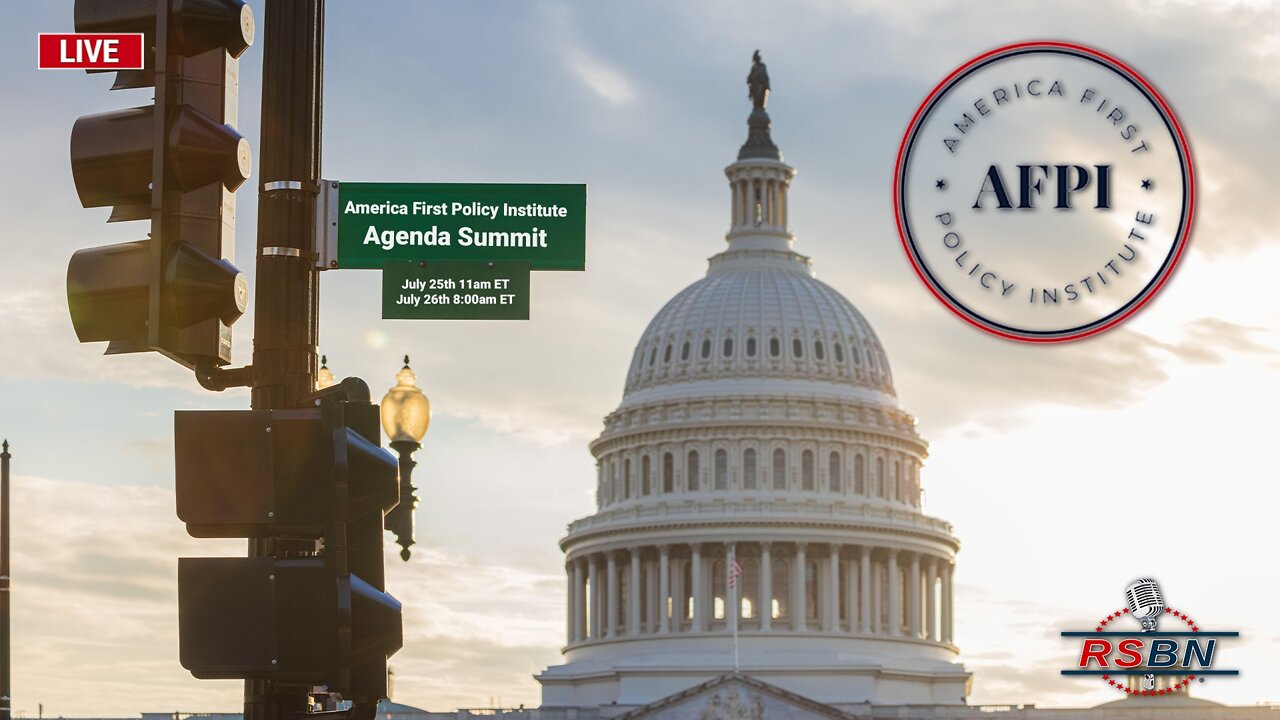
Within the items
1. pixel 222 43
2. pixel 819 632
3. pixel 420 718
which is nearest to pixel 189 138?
pixel 222 43

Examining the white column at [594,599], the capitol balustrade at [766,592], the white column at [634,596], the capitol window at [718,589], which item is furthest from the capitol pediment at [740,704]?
the white column at [594,599]

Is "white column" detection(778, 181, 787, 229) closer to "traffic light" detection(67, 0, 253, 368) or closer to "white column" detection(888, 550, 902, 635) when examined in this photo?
"white column" detection(888, 550, 902, 635)

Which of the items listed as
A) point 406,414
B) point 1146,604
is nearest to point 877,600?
point 1146,604

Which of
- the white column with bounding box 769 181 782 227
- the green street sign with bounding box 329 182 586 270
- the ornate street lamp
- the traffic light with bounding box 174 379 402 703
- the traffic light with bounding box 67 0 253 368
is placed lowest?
the traffic light with bounding box 174 379 402 703

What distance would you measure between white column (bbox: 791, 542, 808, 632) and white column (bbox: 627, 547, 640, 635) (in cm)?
1034

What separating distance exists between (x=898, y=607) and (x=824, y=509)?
8.16m

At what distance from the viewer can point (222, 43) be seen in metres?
10.4

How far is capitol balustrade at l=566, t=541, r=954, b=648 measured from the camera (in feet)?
527

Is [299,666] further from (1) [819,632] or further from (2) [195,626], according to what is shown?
(1) [819,632]

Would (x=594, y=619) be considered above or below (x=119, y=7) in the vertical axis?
above

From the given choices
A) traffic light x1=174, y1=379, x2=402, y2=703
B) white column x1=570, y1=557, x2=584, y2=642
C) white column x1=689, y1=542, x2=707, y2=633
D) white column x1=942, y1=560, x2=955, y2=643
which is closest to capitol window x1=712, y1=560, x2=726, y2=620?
white column x1=689, y1=542, x2=707, y2=633

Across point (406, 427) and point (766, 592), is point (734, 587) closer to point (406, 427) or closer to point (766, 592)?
point (766, 592)

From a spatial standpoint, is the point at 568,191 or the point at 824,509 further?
the point at 824,509

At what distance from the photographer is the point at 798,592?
160m
